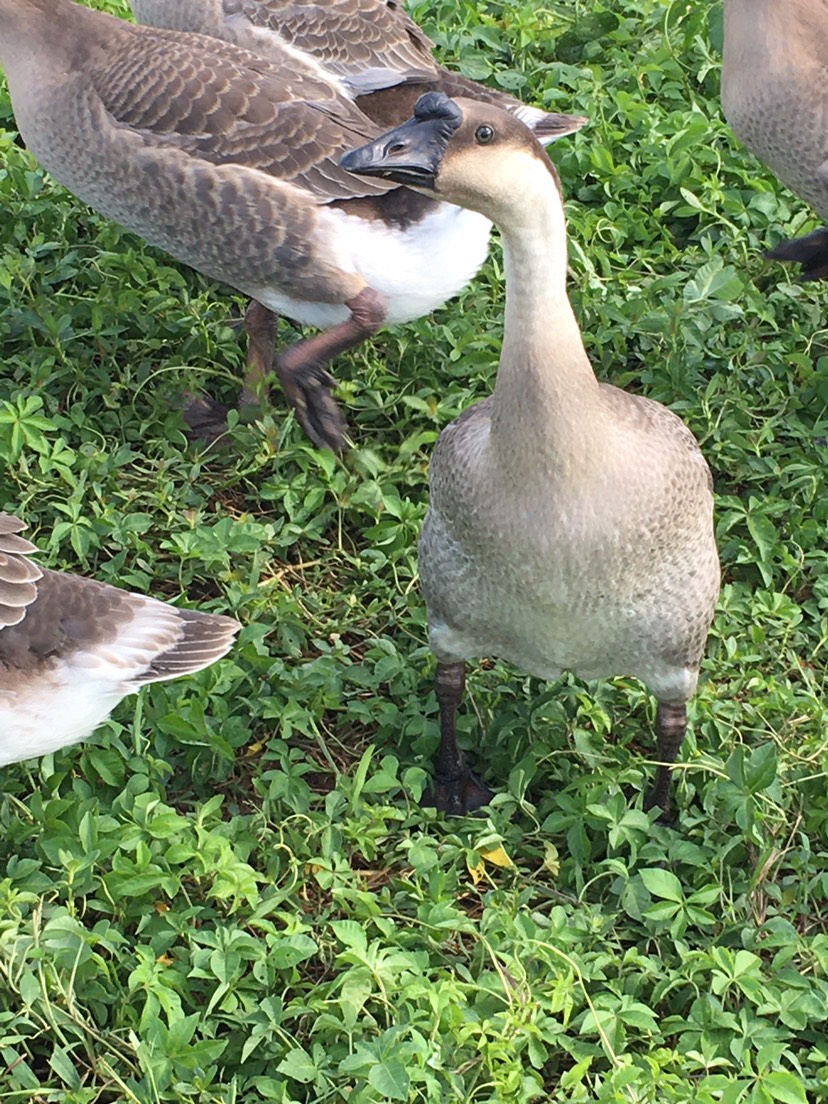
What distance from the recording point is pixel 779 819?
3.74m

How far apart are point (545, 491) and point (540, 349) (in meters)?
0.31

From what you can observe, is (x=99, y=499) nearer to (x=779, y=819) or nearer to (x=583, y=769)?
(x=583, y=769)

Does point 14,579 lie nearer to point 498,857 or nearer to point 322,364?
point 498,857

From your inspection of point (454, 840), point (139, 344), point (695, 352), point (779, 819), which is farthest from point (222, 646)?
point (695, 352)

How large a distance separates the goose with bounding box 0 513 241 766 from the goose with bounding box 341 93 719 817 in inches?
25.1

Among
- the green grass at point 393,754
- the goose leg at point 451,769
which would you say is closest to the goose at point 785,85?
the green grass at point 393,754

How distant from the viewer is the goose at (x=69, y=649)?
3439 millimetres

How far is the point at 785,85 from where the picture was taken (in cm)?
496

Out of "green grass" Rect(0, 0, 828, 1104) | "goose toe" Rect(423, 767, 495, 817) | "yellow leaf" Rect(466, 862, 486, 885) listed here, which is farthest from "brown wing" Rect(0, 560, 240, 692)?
"yellow leaf" Rect(466, 862, 486, 885)

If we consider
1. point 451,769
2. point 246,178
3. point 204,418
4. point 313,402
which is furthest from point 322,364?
point 451,769

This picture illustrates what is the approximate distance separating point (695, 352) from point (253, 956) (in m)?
2.77

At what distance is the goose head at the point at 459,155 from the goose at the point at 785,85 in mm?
2310

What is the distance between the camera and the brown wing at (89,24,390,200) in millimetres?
4781

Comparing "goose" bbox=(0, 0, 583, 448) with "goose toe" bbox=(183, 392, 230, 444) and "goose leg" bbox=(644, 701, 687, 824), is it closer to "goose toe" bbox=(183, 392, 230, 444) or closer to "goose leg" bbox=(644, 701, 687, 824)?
"goose toe" bbox=(183, 392, 230, 444)
